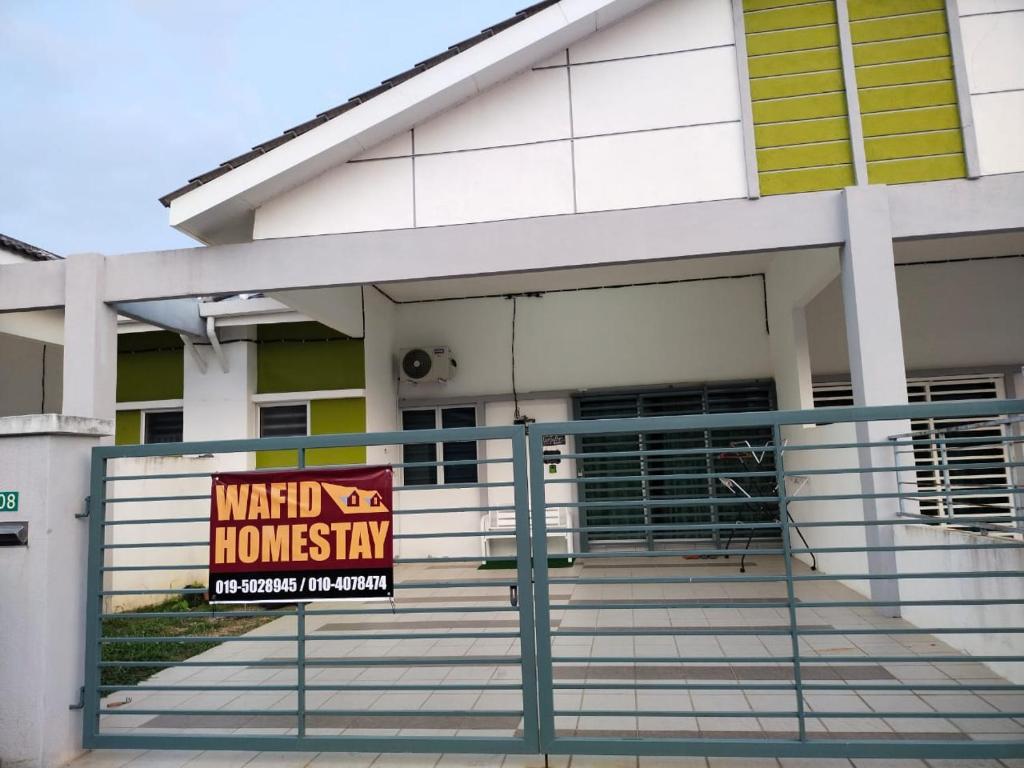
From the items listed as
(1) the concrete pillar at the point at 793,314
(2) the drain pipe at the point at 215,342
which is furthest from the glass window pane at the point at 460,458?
(1) the concrete pillar at the point at 793,314

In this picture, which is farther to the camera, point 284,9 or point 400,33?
point 400,33

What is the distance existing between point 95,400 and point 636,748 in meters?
5.89

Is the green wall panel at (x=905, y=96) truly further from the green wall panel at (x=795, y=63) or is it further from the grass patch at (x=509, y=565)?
the grass patch at (x=509, y=565)

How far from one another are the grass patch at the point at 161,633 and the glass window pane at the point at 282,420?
2.69m

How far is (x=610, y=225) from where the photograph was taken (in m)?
6.52

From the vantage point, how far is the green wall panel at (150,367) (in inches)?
395

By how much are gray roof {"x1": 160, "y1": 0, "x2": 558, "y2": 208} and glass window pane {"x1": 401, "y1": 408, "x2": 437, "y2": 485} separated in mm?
4791

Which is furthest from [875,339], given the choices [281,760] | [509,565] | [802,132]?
[509,565]

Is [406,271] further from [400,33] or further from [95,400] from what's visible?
[400,33]

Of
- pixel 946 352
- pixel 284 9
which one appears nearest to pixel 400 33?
pixel 284 9

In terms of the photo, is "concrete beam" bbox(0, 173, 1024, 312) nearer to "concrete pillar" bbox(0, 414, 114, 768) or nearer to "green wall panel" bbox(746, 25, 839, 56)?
"green wall panel" bbox(746, 25, 839, 56)

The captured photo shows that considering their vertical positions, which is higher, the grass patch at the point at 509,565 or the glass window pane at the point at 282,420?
the glass window pane at the point at 282,420

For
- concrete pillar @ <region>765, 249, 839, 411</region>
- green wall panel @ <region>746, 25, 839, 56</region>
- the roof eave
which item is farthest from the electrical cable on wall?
green wall panel @ <region>746, 25, 839, 56</region>

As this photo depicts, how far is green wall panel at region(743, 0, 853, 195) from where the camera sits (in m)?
6.42
